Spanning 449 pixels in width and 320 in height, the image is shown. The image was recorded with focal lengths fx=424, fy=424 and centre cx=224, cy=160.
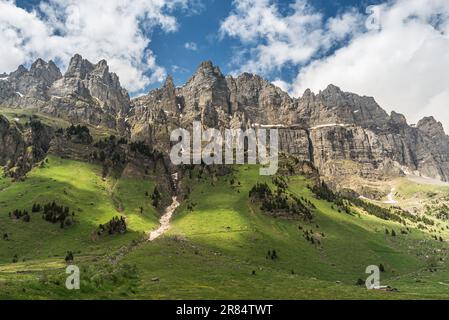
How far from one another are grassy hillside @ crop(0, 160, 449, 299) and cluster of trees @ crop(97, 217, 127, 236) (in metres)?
2.76

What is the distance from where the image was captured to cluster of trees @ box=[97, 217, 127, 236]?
14975 cm

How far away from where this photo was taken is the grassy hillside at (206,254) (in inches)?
2586

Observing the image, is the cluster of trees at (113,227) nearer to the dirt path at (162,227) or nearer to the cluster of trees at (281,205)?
the dirt path at (162,227)

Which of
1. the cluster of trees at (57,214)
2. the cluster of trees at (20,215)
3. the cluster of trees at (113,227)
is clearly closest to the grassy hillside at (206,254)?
the cluster of trees at (20,215)

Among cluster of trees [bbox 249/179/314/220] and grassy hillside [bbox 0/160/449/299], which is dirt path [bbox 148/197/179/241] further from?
cluster of trees [bbox 249/179/314/220]

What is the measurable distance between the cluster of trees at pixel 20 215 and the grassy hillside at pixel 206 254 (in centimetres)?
218

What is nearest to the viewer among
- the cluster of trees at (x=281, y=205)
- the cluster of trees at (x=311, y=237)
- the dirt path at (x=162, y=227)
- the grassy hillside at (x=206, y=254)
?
the grassy hillside at (x=206, y=254)

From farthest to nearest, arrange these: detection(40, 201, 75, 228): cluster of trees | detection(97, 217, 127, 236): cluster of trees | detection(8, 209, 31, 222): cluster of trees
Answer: detection(40, 201, 75, 228): cluster of trees < detection(8, 209, 31, 222): cluster of trees < detection(97, 217, 127, 236): cluster of trees

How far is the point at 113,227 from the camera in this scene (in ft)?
497

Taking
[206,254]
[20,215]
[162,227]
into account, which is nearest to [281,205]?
[162,227]

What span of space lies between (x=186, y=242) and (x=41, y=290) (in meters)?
90.4

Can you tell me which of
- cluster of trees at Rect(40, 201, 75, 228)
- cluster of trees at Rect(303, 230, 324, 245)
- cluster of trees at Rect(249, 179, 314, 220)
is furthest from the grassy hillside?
cluster of trees at Rect(249, 179, 314, 220)

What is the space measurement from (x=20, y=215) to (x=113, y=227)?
3439cm
